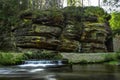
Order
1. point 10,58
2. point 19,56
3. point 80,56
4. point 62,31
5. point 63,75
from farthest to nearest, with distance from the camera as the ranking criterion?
point 62,31
point 80,56
point 19,56
point 10,58
point 63,75

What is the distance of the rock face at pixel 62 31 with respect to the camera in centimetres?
4125

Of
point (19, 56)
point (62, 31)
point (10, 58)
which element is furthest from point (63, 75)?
point (62, 31)

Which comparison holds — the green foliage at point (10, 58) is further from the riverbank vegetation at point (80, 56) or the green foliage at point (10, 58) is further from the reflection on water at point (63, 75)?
the reflection on water at point (63, 75)

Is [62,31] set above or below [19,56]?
above

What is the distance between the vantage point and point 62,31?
141 feet

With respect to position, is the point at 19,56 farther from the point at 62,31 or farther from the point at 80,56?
the point at 62,31

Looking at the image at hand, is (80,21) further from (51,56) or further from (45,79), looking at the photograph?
(45,79)

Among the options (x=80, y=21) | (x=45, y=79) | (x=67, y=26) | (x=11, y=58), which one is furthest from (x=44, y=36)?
(x=45, y=79)

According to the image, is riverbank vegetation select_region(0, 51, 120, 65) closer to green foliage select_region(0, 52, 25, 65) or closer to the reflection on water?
green foliage select_region(0, 52, 25, 65)

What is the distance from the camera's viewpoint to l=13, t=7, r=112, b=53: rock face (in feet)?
135

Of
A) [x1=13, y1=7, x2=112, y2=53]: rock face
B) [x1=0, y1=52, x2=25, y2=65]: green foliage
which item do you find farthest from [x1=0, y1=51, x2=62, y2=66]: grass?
[x1=13, y1=7, x2=112, y2=53]: rock face

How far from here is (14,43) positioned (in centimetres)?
4178

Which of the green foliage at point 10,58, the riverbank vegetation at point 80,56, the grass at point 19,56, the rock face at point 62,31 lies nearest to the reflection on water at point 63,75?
the green foliage at point 10,58

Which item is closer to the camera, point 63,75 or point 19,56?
point 63,75
